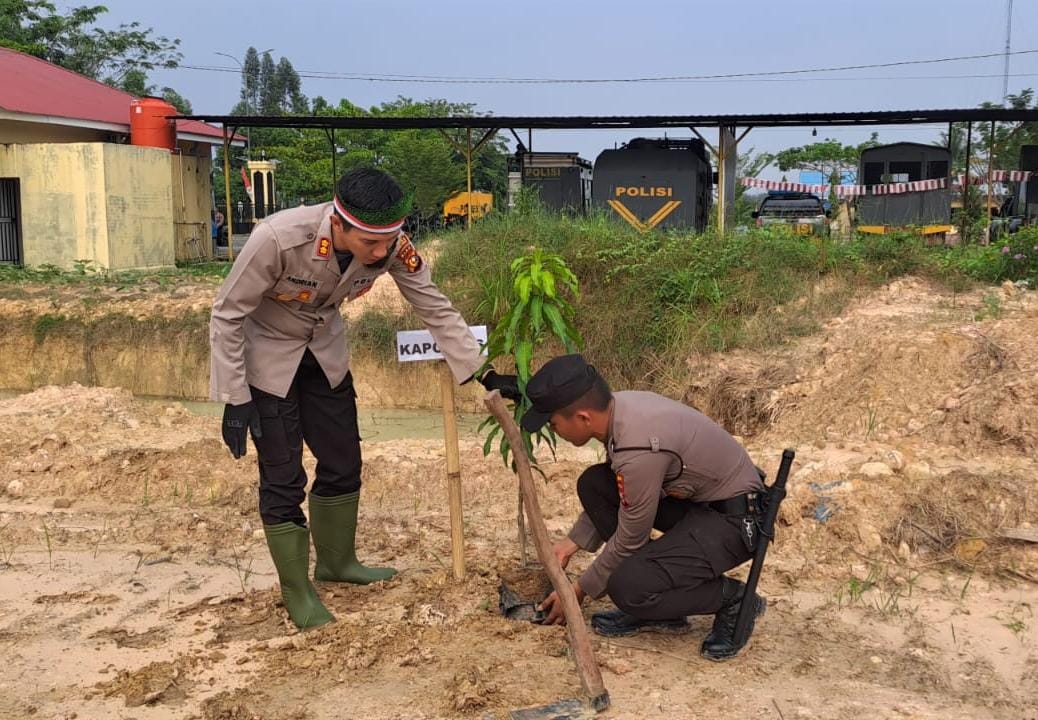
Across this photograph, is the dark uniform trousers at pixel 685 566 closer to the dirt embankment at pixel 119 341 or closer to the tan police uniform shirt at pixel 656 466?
the tan police uniform shirt at pixel 656 466

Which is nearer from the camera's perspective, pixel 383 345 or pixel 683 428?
pixel 683 428

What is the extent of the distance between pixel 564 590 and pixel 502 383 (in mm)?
978

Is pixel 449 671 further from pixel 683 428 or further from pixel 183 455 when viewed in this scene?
pixel 183 455

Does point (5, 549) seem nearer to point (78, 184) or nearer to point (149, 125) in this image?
point (78, 184)

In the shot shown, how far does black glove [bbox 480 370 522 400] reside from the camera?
152 inches

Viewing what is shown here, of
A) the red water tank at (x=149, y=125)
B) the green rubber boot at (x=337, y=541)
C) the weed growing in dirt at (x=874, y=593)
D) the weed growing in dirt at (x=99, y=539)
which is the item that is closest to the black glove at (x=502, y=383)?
the green rubber boot at (x=337, y=541)

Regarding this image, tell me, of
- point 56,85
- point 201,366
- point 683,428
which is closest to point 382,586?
point 683,428

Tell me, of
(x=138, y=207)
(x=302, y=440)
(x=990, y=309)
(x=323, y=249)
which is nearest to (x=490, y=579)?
(x=302, y=440)

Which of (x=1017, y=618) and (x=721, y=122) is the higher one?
(x=721, y=122)

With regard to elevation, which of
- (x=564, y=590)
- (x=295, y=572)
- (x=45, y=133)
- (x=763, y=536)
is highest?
(x=45, y=133)

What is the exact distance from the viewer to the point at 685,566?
132 inches

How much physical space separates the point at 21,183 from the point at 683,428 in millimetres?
14738

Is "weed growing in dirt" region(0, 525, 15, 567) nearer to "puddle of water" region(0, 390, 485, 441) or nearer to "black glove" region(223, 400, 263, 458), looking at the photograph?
"black glove" region(223, 400, 263, 458)

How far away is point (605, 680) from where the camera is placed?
3.27m
